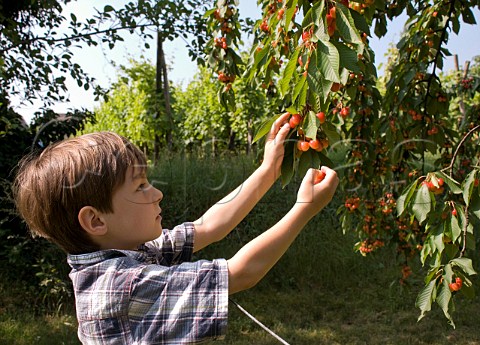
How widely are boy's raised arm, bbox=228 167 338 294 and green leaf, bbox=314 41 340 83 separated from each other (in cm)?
21

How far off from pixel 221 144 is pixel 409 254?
4.60 metres

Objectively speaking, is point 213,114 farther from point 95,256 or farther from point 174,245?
point 95,256

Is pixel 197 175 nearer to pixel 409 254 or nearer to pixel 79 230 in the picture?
pixel 409 254

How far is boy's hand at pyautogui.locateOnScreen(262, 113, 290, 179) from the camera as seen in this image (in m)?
1.22

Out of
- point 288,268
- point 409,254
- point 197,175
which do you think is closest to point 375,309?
point 288,268

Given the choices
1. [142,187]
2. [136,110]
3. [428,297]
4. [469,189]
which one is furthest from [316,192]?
[136,110]

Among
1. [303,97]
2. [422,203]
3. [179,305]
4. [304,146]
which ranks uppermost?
[303,97]

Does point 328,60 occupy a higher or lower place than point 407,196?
higher

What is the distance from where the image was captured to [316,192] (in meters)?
1.04

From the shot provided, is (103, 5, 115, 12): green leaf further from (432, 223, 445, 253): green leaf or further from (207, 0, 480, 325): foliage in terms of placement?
(432, 223, 445, 253): green leaf

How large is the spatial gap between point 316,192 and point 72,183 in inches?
19.4

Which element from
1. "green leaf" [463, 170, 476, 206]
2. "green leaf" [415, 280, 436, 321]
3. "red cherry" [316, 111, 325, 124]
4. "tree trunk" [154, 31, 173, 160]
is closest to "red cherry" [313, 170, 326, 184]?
"red cherry" [316, 111, 325, 124]

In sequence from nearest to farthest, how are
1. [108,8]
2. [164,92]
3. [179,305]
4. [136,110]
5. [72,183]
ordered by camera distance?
[179,305] < [72,183] < [108,8] < [164,92] < [136,110]

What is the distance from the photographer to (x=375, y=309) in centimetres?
418
